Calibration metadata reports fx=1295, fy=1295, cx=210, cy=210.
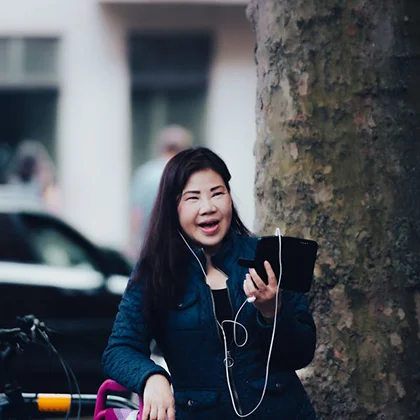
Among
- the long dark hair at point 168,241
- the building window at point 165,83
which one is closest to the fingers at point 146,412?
the long dark hair at point 168,241

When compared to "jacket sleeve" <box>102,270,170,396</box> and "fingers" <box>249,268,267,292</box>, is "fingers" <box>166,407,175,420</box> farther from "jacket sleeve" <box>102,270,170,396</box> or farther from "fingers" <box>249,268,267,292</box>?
"fingers" <box>249,268,267,292</box>

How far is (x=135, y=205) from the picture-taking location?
37.4 feet

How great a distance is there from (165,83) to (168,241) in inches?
540

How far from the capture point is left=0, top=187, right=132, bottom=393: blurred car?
29.4 ft

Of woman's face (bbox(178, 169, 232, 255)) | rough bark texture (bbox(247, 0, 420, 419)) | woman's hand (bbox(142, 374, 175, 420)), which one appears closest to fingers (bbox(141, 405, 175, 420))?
woman's hand (bbox(142, 374, 175, 420))

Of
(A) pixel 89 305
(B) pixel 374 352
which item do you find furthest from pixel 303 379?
(A) pixel 89 305

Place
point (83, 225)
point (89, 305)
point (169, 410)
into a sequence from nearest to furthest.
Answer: point (169, 410)
point (89, 305)
point (83, 225)

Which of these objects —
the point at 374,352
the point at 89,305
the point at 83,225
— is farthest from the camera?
the point at 83,225

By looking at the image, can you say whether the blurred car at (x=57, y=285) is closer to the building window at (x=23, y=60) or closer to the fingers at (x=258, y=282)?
the fingers at (x=258, y=282)

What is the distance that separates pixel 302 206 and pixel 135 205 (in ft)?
21.0

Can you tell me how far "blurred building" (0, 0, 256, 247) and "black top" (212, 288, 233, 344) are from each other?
43.0 feet

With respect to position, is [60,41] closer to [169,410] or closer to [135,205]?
[135,205]

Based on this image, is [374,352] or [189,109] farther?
[189,109]

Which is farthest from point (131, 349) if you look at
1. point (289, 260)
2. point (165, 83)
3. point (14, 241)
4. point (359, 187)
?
point (165, 83)
